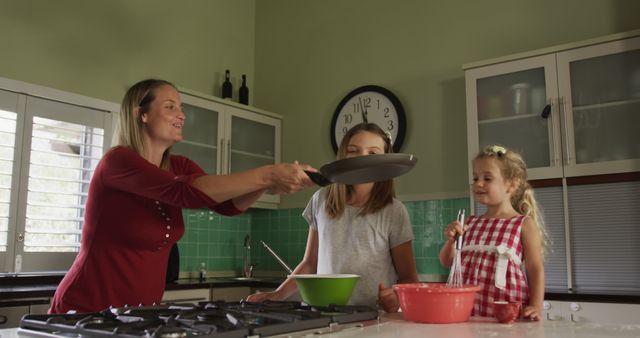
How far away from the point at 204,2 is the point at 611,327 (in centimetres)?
366

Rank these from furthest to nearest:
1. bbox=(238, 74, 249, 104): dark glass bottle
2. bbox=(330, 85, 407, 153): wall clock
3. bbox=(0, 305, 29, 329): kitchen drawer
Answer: bbox=(238, 74, 249, 104): dark glass bottle
bbox=(330, 85, 407, 153): wall clock
bbox=(0, 305, 29, 329): kitchen drawer

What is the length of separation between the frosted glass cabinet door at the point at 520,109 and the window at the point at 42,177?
2122 millimetres

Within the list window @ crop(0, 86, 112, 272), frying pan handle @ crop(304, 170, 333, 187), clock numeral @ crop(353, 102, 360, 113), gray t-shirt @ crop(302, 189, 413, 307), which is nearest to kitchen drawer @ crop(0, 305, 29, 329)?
window @ crop(0, 86, 112, 272)

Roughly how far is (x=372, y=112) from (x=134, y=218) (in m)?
2.57

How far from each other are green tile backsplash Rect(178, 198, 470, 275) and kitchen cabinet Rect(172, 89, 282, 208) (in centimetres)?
21

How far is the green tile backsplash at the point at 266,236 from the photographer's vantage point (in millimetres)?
3480

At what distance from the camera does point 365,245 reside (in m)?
1.67

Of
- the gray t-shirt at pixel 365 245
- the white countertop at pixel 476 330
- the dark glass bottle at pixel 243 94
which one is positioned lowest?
the white countertop at pixel 476 330

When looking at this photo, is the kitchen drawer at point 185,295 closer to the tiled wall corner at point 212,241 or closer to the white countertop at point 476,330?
the tiled wall corner at point 212,241

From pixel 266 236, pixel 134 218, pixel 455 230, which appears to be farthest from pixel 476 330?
pixel 266 236

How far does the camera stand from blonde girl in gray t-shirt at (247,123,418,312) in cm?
164

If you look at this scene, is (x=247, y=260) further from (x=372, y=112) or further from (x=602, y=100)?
(x=602, y=100)

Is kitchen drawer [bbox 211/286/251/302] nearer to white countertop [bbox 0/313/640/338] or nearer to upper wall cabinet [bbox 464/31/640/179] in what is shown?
upper wall cabinet [bbox 464/31/640/179]

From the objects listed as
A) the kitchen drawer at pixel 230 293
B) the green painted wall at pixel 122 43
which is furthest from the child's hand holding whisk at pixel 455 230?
the green painted wall at pixel 122 43
